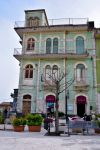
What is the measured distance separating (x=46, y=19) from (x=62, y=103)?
12888 millimetres

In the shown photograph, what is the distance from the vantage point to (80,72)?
26562mm

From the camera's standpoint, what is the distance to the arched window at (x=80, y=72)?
26188 mm

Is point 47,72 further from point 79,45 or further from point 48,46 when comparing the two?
point 79,45

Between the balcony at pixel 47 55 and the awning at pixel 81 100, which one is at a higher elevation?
the balcony at pixel 47 55

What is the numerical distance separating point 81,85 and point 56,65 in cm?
401

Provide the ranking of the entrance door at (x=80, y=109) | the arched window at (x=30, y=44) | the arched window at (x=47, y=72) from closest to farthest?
the entrance door at (x=80, y=109) → the arched window at (x=47, y=72) → the arched window at (x=30, y=44)

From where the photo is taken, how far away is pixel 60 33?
27.9m

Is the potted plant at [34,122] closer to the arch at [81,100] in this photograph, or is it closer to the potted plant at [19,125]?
the potted plant at [19,125]

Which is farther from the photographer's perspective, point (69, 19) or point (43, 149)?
point (69, 19)

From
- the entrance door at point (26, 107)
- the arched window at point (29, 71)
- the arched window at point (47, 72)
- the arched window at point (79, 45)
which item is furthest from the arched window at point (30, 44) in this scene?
the entrance door at point (26, 107)

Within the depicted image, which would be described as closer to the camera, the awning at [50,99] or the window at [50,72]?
the awning at [50,99]

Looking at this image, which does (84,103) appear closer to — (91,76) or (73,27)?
(91,76)

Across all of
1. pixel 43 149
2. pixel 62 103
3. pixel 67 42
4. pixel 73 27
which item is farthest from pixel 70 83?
pixel 43 149

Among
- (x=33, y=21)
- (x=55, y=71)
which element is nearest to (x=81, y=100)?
(x=55, y=71)
